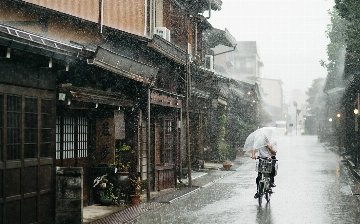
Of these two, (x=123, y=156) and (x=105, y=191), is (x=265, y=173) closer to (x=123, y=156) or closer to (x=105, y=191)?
(x=123, y=156)

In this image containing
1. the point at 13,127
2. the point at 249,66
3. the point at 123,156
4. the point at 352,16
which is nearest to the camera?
the point at 13,127

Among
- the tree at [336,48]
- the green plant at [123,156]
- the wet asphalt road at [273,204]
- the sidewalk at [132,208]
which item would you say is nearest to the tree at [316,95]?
the tree at [336,48]

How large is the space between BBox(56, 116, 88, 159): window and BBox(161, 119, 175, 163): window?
5.47m

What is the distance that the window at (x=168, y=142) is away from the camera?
20.1 meters

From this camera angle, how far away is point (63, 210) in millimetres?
11023

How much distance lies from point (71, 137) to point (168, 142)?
688cm

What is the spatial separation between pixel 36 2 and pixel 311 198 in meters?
10.5

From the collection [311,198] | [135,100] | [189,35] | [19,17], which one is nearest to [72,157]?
[135,100]

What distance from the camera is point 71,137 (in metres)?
14.1

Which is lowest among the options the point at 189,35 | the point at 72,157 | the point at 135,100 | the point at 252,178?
the point at 252,178

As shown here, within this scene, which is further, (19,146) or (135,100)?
(135,100)

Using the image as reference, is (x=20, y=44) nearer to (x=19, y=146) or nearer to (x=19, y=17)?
(x=19, y=146)

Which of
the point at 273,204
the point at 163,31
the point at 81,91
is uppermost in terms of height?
the point at 163,31

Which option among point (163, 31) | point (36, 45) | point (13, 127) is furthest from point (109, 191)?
point (163, 31)
